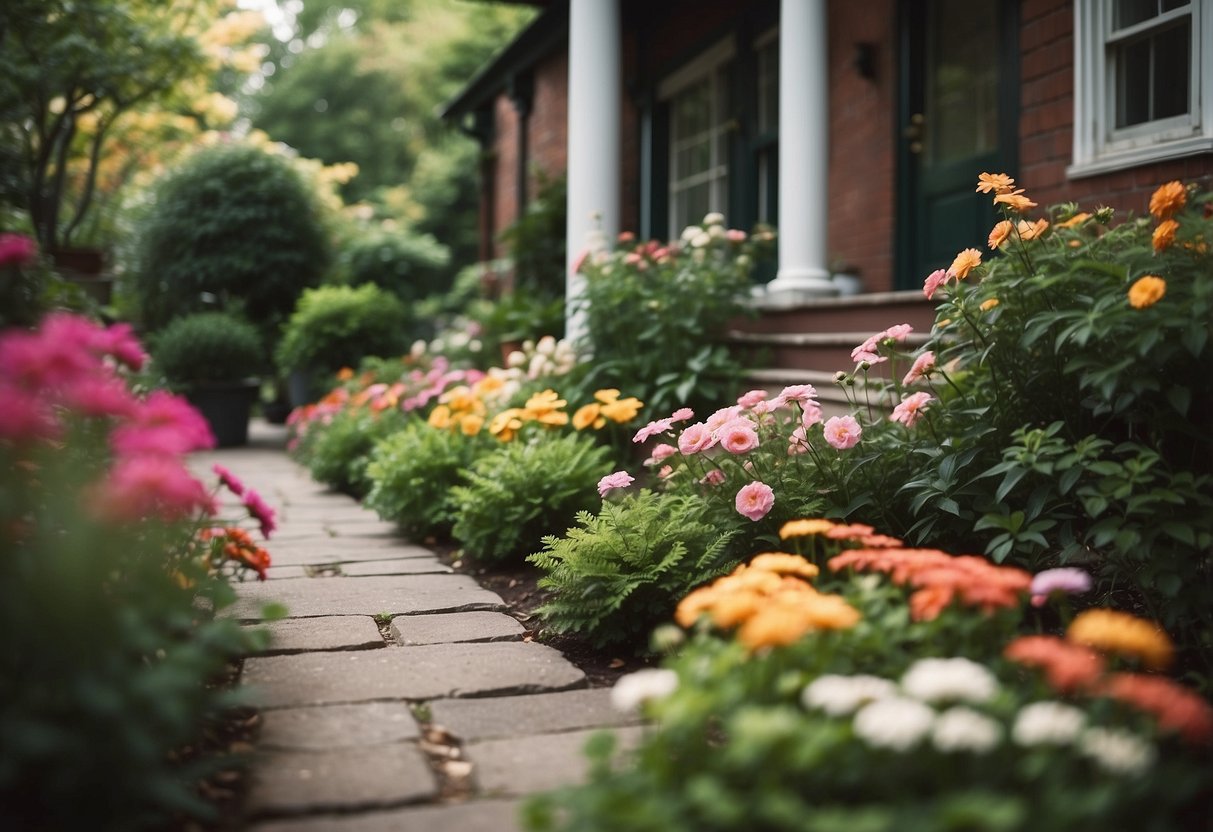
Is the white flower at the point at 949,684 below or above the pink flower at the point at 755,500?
below

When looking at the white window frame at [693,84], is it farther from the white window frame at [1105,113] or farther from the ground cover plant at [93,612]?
the ground cover plant at [93,612]

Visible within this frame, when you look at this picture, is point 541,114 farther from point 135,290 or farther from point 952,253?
point 952,253

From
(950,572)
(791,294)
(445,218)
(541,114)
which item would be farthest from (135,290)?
(445,218)

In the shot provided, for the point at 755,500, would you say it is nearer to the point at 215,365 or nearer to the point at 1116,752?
the point at 1116,752

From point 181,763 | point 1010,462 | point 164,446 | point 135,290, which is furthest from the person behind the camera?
point 135,290

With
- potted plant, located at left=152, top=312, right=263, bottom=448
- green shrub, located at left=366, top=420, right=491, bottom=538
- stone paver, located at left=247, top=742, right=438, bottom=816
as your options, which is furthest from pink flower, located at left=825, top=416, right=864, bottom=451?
potted plant, located at left=152, top=312, right=263, bottom=448

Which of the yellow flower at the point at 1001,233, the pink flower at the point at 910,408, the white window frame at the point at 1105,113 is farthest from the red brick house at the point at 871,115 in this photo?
the pink flower at the point at 910,408

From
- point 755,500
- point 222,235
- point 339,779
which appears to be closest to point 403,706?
point 339,779

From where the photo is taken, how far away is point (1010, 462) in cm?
257

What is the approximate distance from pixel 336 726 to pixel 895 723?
48.6 inches

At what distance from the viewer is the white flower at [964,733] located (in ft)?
4.26

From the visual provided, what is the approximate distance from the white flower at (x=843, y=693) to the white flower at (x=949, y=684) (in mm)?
A: 43

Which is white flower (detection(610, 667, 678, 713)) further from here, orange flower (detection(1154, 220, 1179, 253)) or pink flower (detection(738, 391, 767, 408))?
orange flower (detection(1154, 220, 1179, 253))

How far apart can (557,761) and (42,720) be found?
0.90 m
